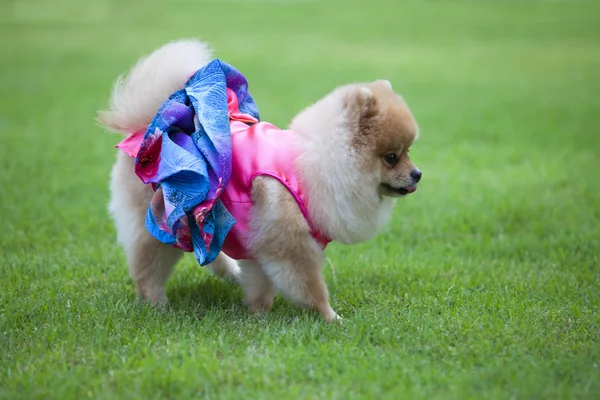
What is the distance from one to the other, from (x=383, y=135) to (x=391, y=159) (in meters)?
0.17

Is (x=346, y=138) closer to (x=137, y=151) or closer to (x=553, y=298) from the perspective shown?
(x=137, y=151)

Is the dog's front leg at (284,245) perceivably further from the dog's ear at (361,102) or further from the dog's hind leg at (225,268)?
the dog's hind leg at (225,268)

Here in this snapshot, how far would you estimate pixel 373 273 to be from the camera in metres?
5.19

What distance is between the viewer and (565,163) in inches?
325

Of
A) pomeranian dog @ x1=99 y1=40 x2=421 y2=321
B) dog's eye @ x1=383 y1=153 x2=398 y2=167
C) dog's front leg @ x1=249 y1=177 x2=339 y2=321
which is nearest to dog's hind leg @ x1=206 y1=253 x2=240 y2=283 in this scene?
pomeranian dog @ x1=99 y1=40 x2=421 y2=321

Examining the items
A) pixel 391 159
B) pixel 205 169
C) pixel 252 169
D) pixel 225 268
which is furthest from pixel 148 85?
pixel 391 159

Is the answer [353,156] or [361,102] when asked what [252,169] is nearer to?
[353,156]

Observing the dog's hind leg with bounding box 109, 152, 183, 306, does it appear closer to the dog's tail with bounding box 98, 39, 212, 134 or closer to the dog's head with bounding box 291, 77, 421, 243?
the dog's tail with bounding box 98, 39, 212, 134

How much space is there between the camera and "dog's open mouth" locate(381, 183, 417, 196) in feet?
13.5

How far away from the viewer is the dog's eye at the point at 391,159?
4.08m

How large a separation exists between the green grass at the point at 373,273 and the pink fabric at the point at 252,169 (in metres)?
0.52

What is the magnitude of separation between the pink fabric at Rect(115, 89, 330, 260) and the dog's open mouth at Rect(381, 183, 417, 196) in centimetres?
45

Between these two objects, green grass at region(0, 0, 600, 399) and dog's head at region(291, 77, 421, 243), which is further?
dog's head at region(291, 77, 421, 243)

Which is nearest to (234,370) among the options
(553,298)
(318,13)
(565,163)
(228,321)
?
(228,321)
